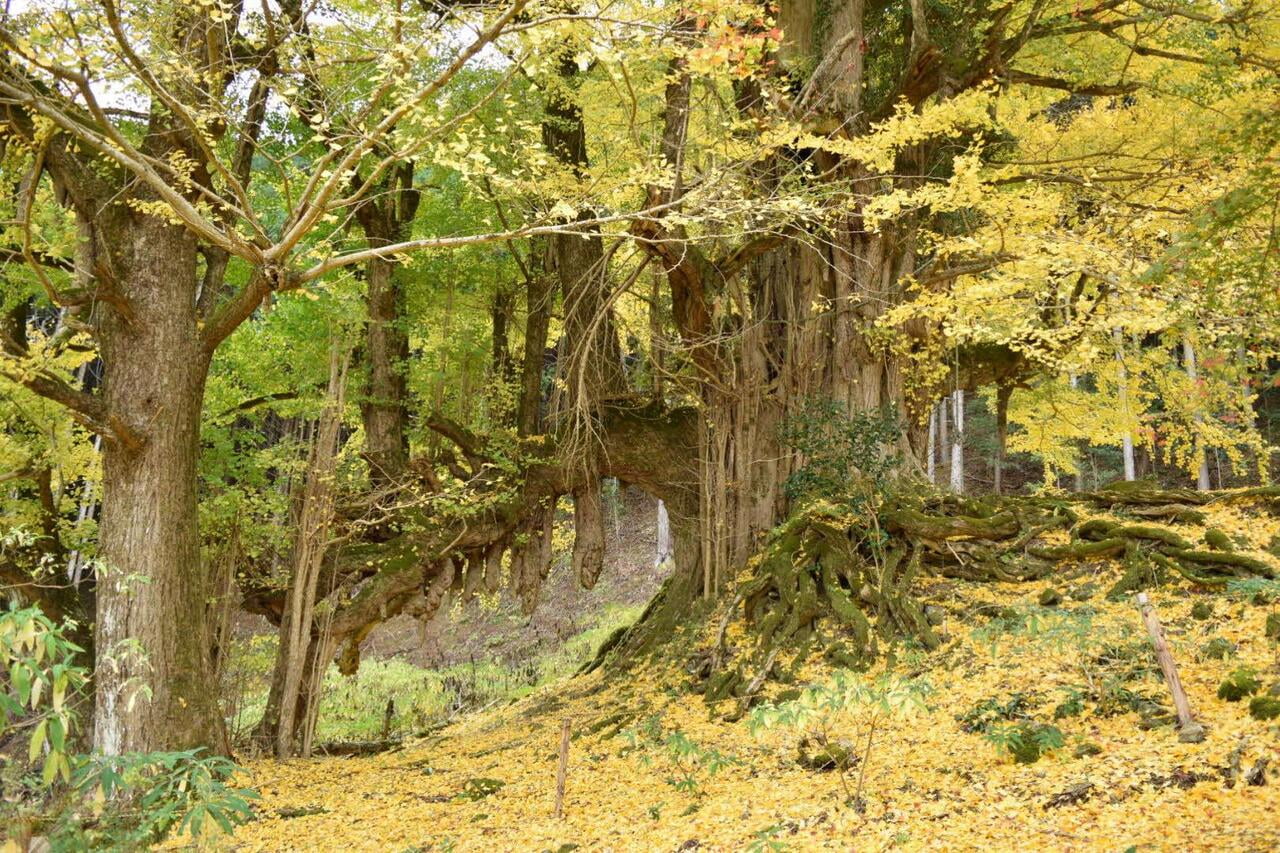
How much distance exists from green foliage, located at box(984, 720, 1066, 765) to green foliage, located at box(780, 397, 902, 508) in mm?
3999

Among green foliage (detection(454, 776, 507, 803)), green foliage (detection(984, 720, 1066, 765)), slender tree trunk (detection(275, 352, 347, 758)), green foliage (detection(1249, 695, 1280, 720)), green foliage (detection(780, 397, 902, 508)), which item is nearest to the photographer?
green foliage (detection(1249, 695, 1280, 720))

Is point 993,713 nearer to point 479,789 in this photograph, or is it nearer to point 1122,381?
point 479,789

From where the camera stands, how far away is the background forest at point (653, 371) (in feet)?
14.2

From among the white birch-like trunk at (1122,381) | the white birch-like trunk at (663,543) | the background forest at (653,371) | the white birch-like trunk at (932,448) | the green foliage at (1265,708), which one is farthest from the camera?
the white birch-like trunk at (663,543)

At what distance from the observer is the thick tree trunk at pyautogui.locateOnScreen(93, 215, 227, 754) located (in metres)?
5.84

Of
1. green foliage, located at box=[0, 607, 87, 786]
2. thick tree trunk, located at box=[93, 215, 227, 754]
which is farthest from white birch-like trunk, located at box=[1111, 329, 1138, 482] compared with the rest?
green foliage, located at box=[0, 607, 87, 786]

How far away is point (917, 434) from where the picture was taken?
953 centimetres

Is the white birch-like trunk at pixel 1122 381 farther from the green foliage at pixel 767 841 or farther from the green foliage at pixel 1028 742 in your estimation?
the green foliage at pixel 767 841

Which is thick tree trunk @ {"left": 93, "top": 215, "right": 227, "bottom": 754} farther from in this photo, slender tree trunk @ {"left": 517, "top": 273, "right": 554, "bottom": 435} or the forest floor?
slender tree trunk @ {"left": 517, "top": 273, "right": 554, "bottom": 435}

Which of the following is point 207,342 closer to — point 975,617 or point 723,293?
point 723,293

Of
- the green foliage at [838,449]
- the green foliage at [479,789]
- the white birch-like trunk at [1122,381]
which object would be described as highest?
the white birch-like trunk at [1122,381]

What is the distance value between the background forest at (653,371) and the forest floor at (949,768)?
46 mm

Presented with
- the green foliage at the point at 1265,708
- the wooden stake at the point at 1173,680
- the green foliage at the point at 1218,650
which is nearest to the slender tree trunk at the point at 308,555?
the wooden stake at the point at 1173,680

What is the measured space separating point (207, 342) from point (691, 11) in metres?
4.42
